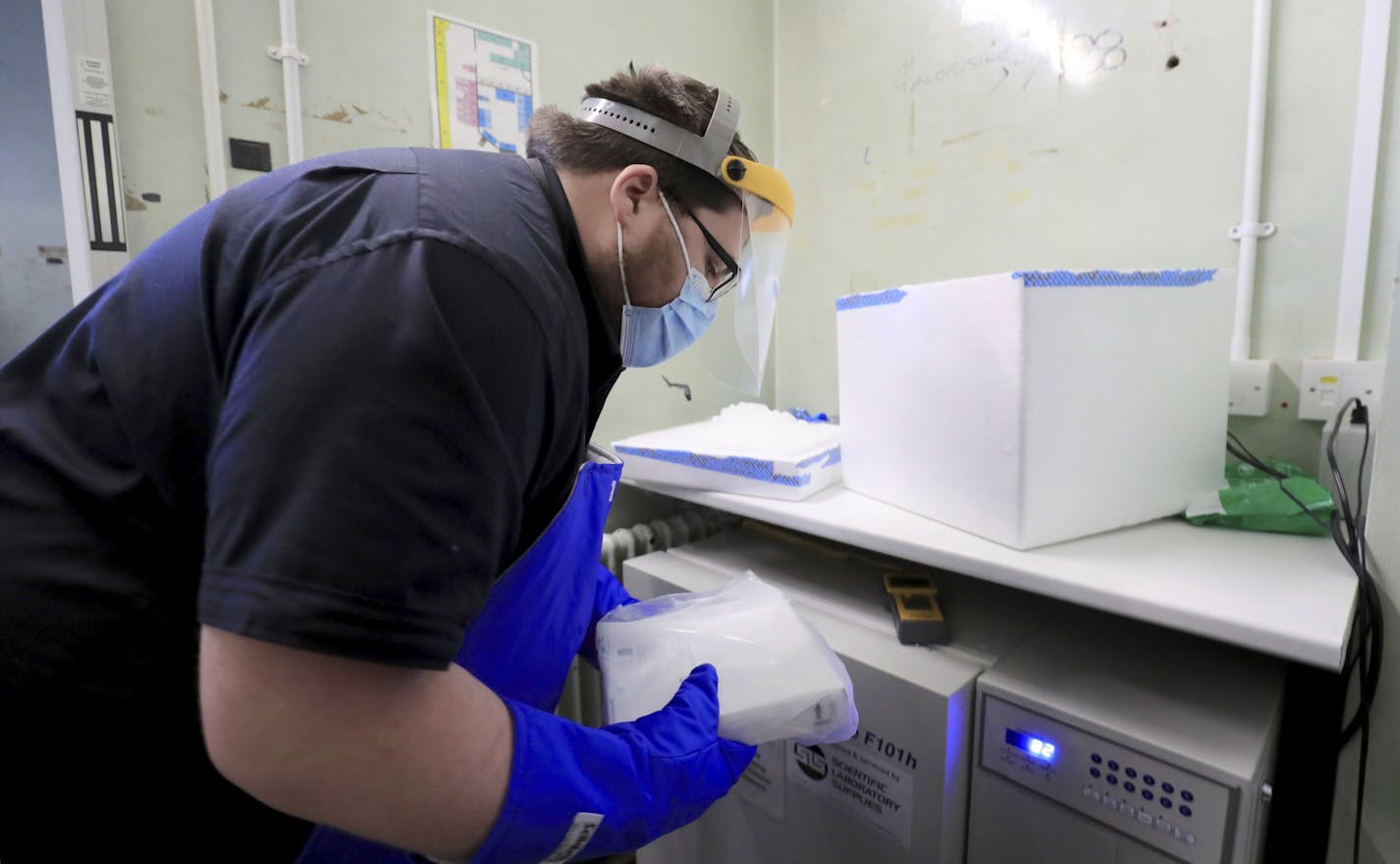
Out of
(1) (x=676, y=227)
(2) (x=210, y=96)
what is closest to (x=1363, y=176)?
(1) (x=676, y=227)

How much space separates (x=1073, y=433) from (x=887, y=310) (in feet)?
0.98

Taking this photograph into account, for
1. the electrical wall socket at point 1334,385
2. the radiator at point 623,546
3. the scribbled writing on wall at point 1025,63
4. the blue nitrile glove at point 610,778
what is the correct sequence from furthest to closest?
the radiator at point 623,546, the scribbled writing on wall at point 1025,63, the electrical wall socket at point 1334,385, the blue nitrile glove at point 610,778

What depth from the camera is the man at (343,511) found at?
35 centimetres

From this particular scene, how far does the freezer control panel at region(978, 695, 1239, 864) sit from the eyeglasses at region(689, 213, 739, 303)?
60 centimetres

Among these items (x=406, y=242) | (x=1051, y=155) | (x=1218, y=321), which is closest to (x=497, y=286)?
(x=406, y=242)

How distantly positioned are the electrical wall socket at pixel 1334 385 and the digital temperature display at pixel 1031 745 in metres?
0.75

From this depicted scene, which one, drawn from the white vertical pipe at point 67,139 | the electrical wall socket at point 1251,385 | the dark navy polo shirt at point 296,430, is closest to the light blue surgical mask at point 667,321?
the dark navy polo shirt at point 296,430

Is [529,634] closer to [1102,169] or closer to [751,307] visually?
[751,307]

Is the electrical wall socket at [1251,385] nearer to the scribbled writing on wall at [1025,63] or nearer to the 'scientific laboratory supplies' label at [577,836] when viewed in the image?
the scribbled writing on wall at [1025,63]

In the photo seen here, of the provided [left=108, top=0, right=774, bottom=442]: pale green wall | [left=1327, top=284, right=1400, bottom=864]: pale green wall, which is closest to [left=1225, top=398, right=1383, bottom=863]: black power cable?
[left=1327, top=284, right=1400, bottom=864]: pale green wall

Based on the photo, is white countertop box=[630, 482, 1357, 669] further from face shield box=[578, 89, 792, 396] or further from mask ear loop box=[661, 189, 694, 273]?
mask ear loop box=[661, 189, 694, 273]

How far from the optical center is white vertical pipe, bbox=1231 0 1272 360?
988mm

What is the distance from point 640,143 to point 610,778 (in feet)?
2.05

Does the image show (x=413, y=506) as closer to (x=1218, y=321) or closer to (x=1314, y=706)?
(x=1218, y=321)
